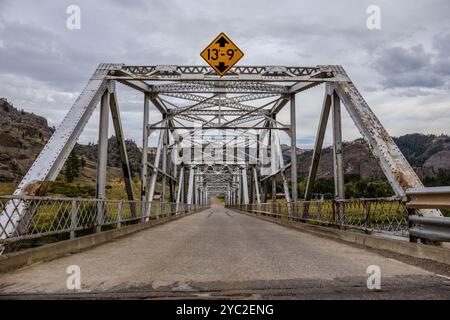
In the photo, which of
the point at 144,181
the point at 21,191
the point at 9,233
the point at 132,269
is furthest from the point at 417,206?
the point at 144,181

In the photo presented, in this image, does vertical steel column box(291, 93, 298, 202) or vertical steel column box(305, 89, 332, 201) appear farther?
vertical steel column box(291, 93, 298, 202)

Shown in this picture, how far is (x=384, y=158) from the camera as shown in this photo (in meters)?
9.96

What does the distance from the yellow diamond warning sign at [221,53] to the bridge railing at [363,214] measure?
5.02 metres

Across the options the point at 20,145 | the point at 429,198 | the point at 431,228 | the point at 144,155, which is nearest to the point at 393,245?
the point at 431,228

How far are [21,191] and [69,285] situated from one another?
4.28 meters

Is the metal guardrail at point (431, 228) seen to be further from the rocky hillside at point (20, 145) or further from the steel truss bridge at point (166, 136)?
the rocky hillside at point (20, 145)

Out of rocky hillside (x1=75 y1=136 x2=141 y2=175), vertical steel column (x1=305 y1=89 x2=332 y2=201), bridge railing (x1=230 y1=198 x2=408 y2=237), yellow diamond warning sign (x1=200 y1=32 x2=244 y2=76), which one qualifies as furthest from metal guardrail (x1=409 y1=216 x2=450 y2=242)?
rocky hillside (x1=75 y1=136 x2=141 y2=175)

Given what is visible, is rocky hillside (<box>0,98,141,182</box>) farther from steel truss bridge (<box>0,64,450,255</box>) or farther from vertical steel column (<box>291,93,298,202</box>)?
vertical steel column (<box>291,93,298,202</box>)

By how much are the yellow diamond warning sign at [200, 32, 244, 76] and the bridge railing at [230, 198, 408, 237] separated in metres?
5.02

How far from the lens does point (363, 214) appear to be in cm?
910

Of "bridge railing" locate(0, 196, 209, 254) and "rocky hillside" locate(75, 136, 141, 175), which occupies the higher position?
"rocky hillside" locate(75, 136, 141, 175)

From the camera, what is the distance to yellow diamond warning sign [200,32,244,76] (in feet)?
37.5

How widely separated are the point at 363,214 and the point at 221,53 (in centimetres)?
598
